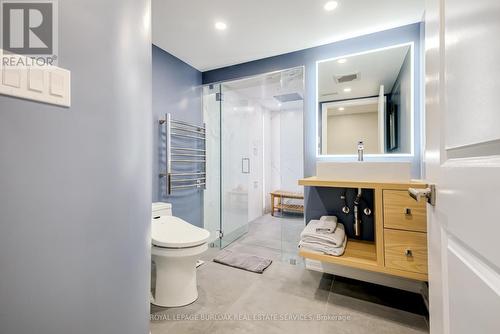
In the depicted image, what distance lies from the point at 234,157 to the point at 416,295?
2435 millimetres

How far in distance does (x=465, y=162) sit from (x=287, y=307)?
1.58 m

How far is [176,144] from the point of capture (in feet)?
8.17

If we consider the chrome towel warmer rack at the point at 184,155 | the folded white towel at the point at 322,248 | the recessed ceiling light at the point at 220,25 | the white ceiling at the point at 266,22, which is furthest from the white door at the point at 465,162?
the chrome towel warmer rack at the point at 184,155

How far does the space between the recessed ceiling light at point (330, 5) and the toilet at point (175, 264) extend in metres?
1.96

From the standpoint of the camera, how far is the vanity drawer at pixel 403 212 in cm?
144

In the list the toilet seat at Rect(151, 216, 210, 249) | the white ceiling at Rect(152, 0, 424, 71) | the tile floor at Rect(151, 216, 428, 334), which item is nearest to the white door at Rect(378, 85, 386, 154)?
the white ceiling at Rect(152, 0, 424, 71)

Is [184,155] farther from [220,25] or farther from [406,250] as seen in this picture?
[406,250]

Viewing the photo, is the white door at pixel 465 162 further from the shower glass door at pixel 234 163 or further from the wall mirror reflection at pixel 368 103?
the shower glass door at pixel 234 163

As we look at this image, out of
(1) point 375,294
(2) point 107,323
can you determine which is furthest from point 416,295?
(2) point 107,323

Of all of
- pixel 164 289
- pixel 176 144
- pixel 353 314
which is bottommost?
pixel 353 314

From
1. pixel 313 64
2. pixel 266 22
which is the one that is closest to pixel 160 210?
pixel 266 22

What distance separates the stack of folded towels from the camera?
1.69 m

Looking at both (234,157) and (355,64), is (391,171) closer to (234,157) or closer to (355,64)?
(355,64)

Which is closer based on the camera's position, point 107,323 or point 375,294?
point 107,323
